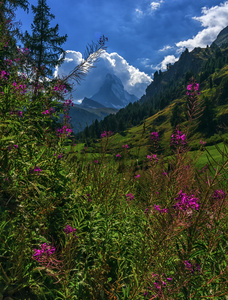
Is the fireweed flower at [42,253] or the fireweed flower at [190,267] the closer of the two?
the fireweed flower at [190,267]

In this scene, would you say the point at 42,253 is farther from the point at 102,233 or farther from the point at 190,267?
the point at 190,267

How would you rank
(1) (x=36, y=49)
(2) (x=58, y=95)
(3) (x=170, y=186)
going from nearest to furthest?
(3) (x=170, y=186) < (2) (x=58, y=95) < (1) (x=36, y=49)

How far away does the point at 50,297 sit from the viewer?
6.44 feet

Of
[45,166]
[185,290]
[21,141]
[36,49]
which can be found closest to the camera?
[185,290]

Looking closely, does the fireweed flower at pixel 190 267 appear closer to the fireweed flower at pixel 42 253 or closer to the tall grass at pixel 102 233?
the tall grass at pixel 102 233

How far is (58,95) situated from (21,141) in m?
1.39

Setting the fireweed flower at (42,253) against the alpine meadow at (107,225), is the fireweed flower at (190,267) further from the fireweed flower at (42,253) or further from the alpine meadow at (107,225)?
the fireweed flower at (42,253)

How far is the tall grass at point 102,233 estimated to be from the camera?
1576 millimetres

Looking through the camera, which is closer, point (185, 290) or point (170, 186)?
point (185, 290)

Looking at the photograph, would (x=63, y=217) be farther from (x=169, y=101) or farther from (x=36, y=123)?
(x=169, y=101)

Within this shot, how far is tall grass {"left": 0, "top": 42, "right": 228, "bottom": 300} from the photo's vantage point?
158cm

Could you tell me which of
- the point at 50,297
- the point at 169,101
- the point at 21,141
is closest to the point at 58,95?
the point at 21,141

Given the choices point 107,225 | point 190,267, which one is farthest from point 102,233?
point 190,267

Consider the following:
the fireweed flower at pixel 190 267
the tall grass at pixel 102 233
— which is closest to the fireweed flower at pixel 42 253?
the tall grass at pixel 102 233
